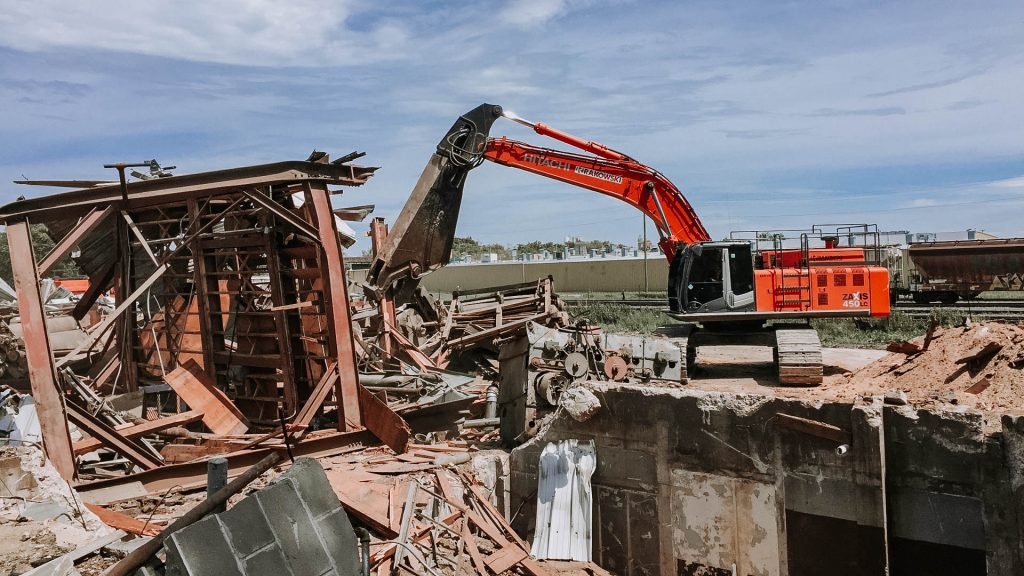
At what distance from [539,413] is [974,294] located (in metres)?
21.1

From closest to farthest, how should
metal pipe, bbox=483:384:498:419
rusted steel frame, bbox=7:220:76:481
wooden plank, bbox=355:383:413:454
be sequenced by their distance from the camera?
rusted steel frame, bbox=7:220:76:481 < wooden plank, bbox=355:383:413:454 < metal pipe, bbox=483:384:498:419

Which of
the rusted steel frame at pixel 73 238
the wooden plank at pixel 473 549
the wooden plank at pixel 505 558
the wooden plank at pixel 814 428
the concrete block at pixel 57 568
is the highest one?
the rusted steel frame at pixel 73 238

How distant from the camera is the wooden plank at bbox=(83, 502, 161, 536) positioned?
6164 mm

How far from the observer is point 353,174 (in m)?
9.15

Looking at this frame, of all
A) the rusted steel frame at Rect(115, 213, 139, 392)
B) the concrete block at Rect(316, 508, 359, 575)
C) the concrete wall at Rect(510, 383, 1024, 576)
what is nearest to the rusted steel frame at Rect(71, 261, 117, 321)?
the rusted steel frame at Rect(115, 213, 139, 392)

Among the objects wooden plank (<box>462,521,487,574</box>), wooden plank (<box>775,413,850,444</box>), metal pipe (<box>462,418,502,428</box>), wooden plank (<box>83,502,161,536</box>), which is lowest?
wooden plank (<box>462,521,487,574</box>)

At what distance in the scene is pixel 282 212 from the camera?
880 centimetres

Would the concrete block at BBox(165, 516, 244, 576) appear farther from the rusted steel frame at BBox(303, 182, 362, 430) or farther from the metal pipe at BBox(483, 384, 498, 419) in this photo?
the metal pipe at BBox(483, 384, 498, 419)

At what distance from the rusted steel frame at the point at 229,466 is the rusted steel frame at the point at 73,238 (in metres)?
2.55

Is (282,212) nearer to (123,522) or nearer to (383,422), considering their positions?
(383,422)

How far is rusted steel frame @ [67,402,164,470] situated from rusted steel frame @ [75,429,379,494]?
205 mm

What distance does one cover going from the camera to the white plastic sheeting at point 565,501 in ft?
27.9

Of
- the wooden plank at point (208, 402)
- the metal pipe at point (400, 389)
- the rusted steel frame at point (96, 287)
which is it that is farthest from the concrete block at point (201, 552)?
the rusted steel frame at point (96, 287)

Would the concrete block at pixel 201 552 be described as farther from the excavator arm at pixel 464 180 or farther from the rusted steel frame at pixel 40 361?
the excavator arm at pixel 464 180
